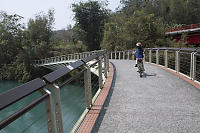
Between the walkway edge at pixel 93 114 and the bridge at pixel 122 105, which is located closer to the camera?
the bridge at pixel 122 105

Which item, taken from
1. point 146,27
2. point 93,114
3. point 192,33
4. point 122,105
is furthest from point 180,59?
point 93,114

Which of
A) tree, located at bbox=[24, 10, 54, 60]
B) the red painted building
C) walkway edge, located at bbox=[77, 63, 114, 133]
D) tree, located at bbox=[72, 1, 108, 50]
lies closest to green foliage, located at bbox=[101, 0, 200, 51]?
the red painted building

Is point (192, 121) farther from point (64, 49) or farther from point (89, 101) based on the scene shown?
point (64, 49)

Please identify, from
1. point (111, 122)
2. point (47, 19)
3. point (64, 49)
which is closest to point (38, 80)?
point (111, 122)

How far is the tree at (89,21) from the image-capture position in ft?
143

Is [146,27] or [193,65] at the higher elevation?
[146,27]

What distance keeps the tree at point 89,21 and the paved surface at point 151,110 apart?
3887cm

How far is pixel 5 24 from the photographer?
139 feet

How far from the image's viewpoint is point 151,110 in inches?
162

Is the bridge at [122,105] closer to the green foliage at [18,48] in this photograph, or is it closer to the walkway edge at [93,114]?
the walkway edge at [93,114]

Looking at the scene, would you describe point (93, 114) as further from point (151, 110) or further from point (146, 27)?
point (146, 27)

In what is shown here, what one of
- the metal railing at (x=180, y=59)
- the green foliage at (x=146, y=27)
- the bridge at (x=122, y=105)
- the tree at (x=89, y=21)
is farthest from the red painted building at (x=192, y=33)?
the bridge at (x=122, y=105)

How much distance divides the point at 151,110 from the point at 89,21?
41.8 meters

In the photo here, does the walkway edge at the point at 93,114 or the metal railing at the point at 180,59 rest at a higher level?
the metal railing at the point at 180,59
